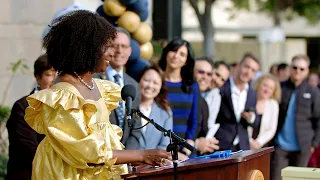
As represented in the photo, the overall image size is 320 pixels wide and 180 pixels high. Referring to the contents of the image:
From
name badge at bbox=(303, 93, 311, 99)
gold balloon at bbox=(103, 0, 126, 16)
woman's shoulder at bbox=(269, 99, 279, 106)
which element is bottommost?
woman's shoulder at bbox=(269, 99, 279, 106)

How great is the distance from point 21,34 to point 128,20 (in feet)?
5.03

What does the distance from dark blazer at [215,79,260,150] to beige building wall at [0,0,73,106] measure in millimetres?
2255

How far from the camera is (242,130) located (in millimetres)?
10328

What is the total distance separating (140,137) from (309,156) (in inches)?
160

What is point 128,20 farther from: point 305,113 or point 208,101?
point 305,113

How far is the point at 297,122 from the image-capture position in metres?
11.5

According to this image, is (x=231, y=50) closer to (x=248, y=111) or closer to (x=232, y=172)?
(x=248, y=111)

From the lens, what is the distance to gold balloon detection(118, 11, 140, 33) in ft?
29.6

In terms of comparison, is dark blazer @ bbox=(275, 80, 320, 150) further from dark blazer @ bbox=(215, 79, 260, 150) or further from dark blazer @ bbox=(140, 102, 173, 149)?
dark blazer @ bbox=(140, 102, 173, 149)

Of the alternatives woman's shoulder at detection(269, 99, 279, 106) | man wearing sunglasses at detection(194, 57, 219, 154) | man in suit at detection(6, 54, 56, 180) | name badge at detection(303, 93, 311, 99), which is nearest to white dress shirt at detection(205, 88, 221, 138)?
man wearing sunglasses at detection(194, 57, 219, 154)

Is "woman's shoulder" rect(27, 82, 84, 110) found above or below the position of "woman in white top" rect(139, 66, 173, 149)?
below

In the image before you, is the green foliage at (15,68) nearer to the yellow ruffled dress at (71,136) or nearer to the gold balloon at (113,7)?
the gold balloon at (113,7)

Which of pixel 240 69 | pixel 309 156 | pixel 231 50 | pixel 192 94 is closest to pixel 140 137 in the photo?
pixel 192 94

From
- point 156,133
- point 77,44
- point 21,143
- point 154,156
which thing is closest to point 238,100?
point 156,133
